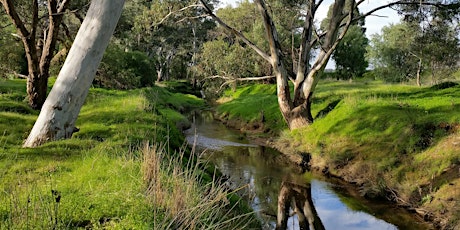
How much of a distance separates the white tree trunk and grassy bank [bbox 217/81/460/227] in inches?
324

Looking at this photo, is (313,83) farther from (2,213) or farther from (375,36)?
(375,36)

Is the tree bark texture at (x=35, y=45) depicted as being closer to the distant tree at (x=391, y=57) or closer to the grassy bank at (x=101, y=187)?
Result: the grassy bank at (x=101, y=187)

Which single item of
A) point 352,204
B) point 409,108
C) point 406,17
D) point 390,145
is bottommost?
point 352,204

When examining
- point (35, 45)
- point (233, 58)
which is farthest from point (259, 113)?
point (35, 45)

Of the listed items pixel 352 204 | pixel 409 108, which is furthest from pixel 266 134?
pixel 352 204

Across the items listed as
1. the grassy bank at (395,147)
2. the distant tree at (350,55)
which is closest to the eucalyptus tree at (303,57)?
the grassy bank at (395,147)

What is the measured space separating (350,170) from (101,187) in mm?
10194

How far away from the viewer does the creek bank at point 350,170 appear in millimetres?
10016

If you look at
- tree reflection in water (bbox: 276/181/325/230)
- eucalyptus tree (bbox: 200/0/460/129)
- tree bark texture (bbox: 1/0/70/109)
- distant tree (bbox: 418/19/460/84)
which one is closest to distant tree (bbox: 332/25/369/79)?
distant tree (bbox: 418/19/460/84)

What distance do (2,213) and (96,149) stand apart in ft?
11.2

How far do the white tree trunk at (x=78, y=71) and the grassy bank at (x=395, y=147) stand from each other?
8.24 m

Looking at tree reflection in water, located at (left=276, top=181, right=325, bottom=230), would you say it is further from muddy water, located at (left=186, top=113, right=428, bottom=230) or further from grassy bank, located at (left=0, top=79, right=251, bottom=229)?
grassy bank, located at (left=0, top=79, right=251, bottom=229)

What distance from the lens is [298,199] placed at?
1145cm

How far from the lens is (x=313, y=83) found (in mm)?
18422
